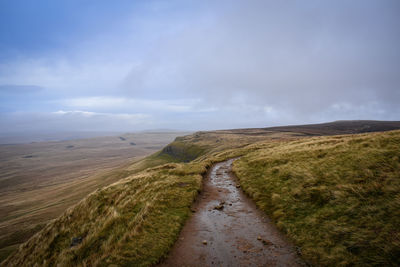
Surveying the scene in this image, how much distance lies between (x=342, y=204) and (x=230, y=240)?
6.73 m

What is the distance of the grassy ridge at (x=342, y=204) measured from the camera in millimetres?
7090

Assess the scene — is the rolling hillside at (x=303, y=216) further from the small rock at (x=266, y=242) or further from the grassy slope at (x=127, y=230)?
the small rock at (x=266, y=242)

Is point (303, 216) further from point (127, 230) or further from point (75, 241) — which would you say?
point (75, 241)

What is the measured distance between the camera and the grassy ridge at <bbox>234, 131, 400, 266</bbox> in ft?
23.3

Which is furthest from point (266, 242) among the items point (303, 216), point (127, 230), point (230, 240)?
point (127, 230)

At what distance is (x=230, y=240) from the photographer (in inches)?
372

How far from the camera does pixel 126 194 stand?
18.6 meters

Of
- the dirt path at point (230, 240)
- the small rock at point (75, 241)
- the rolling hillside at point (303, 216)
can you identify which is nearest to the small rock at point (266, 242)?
the dirt path at point (230, 240)

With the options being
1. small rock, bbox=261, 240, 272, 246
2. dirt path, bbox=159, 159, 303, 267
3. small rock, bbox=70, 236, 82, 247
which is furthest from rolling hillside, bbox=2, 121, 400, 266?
small rock, bbox=261, 240, 272, 246

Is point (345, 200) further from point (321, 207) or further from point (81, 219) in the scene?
point (81, 219)

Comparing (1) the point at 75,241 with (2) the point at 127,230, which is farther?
(1) the point at 75,241

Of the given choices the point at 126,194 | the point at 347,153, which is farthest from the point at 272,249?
the point at 126,194

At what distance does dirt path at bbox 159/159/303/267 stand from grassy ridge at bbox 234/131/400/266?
2.91 ft

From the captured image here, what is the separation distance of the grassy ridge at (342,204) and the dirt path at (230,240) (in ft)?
2.91
